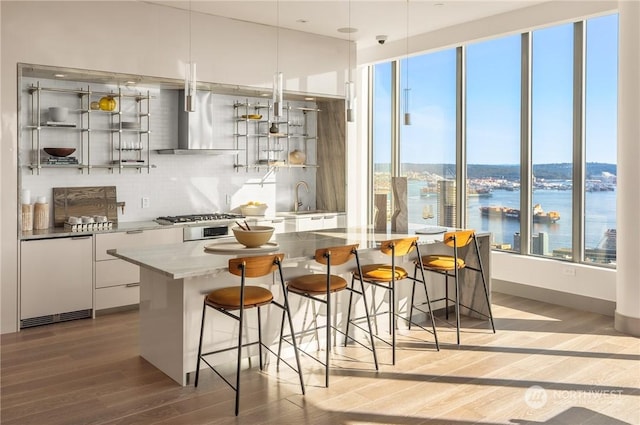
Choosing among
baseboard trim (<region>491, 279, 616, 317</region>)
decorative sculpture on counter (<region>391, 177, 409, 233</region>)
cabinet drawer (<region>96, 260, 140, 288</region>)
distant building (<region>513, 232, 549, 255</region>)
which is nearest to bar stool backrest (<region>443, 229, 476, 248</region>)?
decorative sculpture on counter (<region>391, 177, 409, 233</region>)

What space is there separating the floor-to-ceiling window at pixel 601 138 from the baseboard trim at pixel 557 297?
457mm

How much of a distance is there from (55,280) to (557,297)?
520 cm

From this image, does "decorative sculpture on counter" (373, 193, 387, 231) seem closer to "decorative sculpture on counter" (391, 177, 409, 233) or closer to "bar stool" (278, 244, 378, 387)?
"decorative sculpture on counter" (391, 177, 409, 233)

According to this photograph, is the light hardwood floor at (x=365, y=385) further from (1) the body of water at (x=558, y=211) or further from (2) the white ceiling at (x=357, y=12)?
(2) the white ceiling at (x=357, y=12)

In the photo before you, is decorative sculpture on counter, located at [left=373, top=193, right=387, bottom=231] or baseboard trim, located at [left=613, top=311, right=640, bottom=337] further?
decorative sculpture on counter, located at [left=373, top=193, right=387, bottom=231]

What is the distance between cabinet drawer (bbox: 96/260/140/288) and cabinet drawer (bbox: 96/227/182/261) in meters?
0.07

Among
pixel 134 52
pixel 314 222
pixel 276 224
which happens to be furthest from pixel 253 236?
pixel 314 222

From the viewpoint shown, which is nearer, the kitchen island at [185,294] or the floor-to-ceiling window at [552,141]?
the kitchen island at [185,294]

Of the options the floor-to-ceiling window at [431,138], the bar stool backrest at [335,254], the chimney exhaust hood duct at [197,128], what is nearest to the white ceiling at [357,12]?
the floor-to-ceiling window at [431,138]

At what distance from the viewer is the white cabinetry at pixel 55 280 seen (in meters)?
5.21

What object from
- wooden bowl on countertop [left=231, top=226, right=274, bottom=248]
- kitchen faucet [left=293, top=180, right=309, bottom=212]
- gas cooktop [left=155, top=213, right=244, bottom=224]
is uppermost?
kitchen faucet [left=293, top=180, right=309, bottom=212]

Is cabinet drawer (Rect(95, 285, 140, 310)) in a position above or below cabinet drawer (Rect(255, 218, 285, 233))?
below

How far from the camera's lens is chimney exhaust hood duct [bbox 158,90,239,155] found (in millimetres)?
6555

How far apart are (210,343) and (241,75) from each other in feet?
12.0
